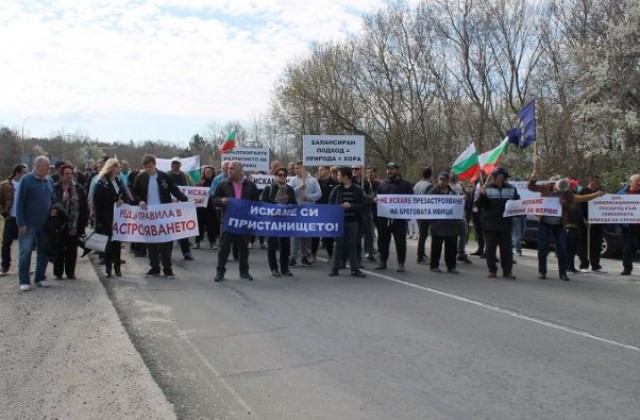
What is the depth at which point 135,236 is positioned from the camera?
1064cm

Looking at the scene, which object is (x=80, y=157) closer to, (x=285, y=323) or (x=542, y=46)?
(x=542, y=46)

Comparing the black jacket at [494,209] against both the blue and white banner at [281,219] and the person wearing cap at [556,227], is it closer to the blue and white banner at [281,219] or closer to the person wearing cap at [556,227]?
the person wearing cap at [556,227]

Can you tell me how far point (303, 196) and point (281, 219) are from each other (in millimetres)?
1362

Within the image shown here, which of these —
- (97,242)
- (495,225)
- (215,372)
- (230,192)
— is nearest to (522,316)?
(495,225)

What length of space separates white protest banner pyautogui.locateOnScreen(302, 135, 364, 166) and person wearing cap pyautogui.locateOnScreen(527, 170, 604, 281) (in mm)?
3760

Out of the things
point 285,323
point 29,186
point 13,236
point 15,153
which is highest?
point 15,153

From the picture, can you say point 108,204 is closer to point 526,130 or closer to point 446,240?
point 446,240

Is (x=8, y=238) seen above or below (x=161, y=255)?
above

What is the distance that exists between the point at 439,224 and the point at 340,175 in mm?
2176

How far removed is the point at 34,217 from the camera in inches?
356

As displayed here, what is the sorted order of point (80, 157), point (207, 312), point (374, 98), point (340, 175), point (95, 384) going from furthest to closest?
point (80, 157) → point (374, 98) → point (340, 175) → point (207, 312) → point (95, 384)

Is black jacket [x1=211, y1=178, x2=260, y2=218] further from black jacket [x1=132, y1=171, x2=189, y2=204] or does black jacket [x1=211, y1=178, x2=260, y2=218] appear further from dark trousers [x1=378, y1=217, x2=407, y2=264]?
dark trousers [x1=378, y1=217, x2=407, y2=264]

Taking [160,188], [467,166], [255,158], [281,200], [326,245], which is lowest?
[326,245]

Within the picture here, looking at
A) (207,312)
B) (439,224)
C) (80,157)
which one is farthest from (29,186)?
(80,157)
